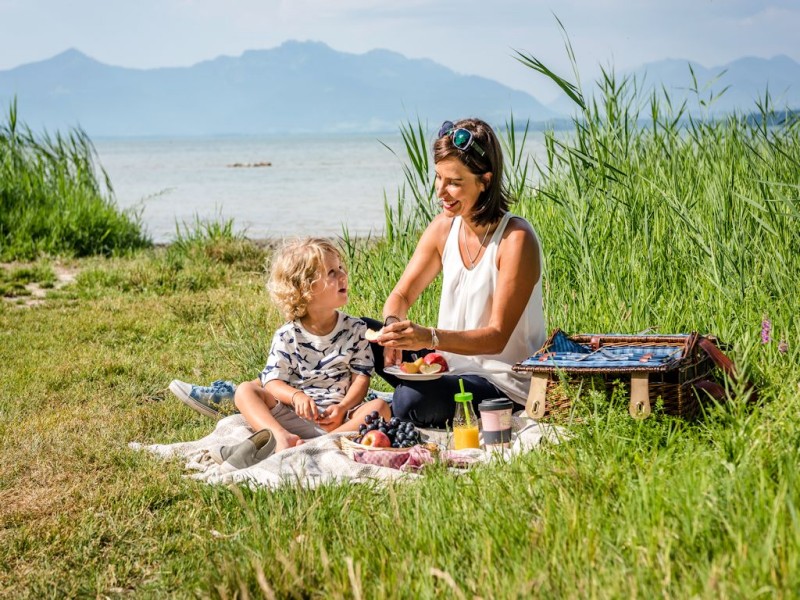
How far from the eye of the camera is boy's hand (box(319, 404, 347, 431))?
4.12 meters

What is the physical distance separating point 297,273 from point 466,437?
1.01m

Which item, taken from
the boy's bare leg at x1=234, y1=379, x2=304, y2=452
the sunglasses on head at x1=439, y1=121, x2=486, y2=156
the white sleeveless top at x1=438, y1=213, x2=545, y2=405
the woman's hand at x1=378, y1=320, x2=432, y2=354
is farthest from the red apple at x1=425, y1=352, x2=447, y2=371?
the sunglasses on head at x1=439, y1=121, x2=486, y2=156

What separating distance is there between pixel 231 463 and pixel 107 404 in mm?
1556

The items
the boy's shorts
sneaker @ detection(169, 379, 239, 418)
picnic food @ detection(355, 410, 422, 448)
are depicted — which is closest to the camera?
picnic food @ detection(355, 410, 422, 448)

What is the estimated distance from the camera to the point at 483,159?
406cm

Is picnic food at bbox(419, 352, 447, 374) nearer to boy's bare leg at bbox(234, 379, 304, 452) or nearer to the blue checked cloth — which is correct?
the blue checked cloth

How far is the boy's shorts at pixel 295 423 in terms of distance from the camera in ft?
14.0

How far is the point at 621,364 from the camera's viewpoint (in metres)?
3.42

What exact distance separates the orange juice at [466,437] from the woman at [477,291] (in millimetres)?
344

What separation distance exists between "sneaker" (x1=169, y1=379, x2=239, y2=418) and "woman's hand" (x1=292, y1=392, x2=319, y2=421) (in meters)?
0.63

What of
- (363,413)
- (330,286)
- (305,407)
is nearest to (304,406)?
(305,407)

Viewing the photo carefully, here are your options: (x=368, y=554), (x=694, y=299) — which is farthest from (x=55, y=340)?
(x=368, y=554)

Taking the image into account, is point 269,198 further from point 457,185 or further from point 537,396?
point 537,396

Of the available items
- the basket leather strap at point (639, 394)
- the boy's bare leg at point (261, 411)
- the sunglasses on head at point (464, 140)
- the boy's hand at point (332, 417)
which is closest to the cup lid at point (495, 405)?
the basket leather strap at point (639, 394)
